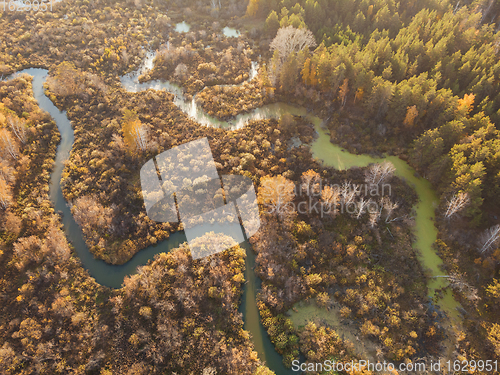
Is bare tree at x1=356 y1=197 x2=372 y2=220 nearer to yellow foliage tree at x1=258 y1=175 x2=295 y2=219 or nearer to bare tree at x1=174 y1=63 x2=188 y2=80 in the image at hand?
yellow foliage tree at x1=258 y1=175 x2=295 y2=219

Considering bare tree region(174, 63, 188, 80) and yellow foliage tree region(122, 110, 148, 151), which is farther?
bare tree region(174, 63, 188, 80)

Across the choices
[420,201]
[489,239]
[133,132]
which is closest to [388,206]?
[420,201]

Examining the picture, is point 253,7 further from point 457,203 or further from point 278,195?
point 457,203

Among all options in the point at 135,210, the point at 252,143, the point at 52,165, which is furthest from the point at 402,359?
the point at 52,165

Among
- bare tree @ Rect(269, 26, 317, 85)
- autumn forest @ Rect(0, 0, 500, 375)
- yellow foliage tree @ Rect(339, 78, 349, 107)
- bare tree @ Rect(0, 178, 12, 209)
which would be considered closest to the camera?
autumn forest @ Rect(0, 0, 500, 375)

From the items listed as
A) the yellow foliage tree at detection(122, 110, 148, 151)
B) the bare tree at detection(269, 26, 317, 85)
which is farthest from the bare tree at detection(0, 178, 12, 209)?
the bare tree at detection(269, 26, 317, 85)

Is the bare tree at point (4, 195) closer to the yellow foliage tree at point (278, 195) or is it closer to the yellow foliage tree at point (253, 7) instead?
the yellow foliage tree at point (278, 195)
